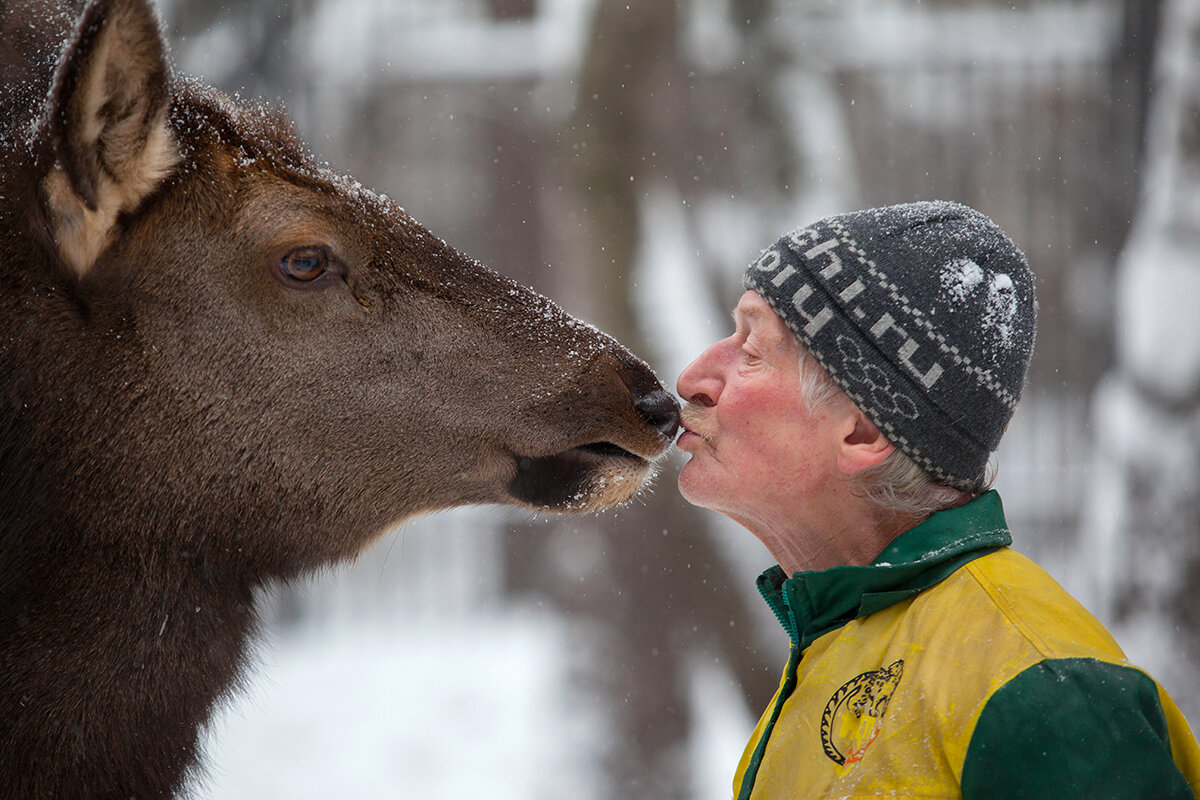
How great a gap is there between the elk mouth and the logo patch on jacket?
91 cm

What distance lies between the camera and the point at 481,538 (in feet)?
33.1

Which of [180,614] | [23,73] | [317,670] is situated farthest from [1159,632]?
[317,670]

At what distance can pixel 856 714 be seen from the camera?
1802 mm

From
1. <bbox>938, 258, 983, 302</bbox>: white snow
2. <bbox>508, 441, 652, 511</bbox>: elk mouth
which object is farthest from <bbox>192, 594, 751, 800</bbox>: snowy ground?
<bbox>938, 258, 983, 302</bbox>: white snow

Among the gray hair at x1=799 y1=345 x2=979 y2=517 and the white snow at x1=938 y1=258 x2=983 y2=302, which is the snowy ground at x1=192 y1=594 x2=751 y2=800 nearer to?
the gray hair at x1=799 y1=345 x2=979 y2=517

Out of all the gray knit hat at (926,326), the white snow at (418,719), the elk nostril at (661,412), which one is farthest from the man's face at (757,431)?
the white snow at (418,719)

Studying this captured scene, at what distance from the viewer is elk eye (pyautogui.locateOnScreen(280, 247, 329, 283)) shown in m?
2.47

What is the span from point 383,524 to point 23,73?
1.29m

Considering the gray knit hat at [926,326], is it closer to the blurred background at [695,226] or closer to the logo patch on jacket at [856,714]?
the logo patch on jacket at [856,714]

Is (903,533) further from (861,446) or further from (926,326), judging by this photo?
(926,326)

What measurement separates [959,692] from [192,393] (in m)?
1.68

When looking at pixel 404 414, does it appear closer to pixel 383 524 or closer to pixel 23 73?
pixel 383 524

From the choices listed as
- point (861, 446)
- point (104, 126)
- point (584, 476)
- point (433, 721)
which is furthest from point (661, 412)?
point (433, 721)

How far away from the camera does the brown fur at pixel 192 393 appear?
7.29ft
